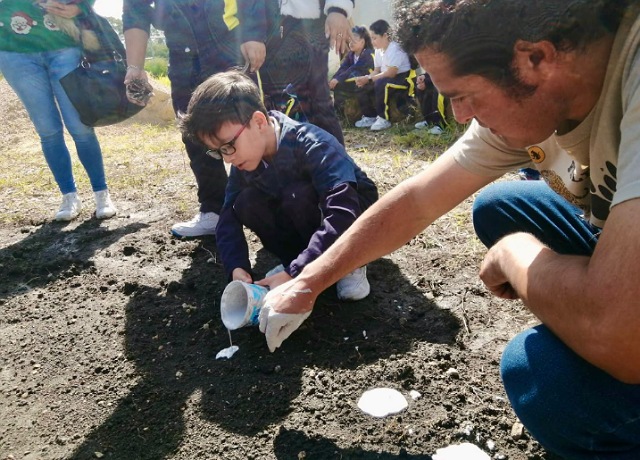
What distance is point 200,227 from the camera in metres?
2.97

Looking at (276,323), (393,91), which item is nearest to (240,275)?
(276,323)

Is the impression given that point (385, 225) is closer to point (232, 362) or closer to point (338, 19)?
point (232, 362)

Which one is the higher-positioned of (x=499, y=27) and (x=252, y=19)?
(x=499, y=27)

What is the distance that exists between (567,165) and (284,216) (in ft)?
3.98

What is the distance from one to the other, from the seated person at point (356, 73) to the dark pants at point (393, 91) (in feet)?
1.36

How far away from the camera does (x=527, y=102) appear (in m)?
1.02

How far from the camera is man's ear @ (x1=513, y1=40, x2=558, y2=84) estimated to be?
0.95 metres

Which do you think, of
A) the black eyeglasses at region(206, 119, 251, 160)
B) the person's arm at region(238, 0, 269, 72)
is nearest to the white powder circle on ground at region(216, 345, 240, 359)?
the black eyeglasses at region(206, 119, 251, 160)

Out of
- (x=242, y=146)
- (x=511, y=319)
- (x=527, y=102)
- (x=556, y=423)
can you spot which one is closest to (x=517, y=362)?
(x=556, y=423)

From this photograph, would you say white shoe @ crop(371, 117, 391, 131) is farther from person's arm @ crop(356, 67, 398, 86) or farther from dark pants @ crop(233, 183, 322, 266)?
dark pants @ crop(233, 183, 322, 266)

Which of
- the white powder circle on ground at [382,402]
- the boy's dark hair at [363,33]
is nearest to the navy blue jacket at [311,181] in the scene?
the white powder circle on ground at [382,402]

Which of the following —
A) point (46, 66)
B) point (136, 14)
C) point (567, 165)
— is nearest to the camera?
point (567, 165)

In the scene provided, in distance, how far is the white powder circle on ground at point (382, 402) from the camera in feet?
5.05

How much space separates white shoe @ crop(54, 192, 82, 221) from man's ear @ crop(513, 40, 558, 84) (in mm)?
3190
